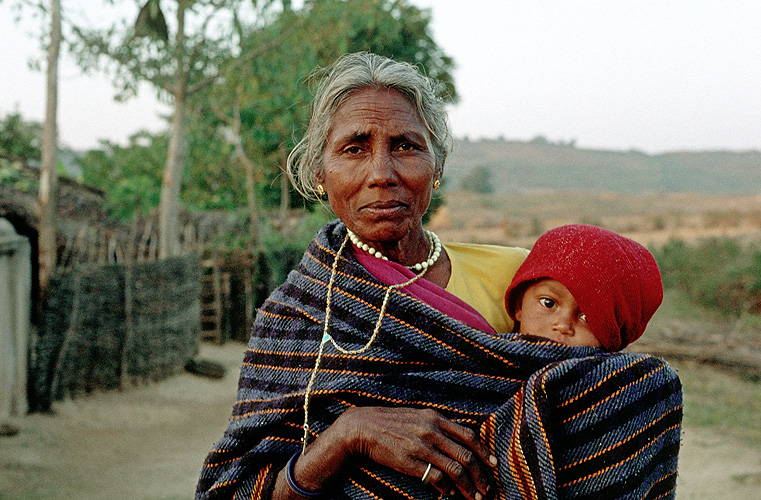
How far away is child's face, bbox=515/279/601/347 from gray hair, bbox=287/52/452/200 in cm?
48

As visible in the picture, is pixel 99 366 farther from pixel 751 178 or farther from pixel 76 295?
pixel 751 178

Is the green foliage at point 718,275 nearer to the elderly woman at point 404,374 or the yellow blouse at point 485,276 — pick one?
the yellow blouse at point 485,276

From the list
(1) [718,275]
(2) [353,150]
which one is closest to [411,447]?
(2) [353,150]

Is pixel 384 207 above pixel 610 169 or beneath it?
beneath

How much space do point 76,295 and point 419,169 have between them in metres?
6.12

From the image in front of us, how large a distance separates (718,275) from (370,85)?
12.8 m

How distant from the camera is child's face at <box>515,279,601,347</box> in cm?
154

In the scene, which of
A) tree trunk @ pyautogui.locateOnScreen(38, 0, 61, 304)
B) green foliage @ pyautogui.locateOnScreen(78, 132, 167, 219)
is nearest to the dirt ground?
tree trunk @ pyautogui.locateOnScreen(38, 0, 61, 304)

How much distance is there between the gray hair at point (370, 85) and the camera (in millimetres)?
1710

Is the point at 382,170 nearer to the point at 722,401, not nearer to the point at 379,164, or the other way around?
the point at 379,164

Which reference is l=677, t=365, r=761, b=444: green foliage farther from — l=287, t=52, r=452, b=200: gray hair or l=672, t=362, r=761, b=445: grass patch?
l=287, t=52, r=452, b=200: gray hair

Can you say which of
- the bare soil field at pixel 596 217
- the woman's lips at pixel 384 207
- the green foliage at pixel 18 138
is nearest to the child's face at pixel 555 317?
the woman's lips at pixel 384 207

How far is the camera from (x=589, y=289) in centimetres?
149

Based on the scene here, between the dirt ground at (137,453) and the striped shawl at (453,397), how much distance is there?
4.18m
